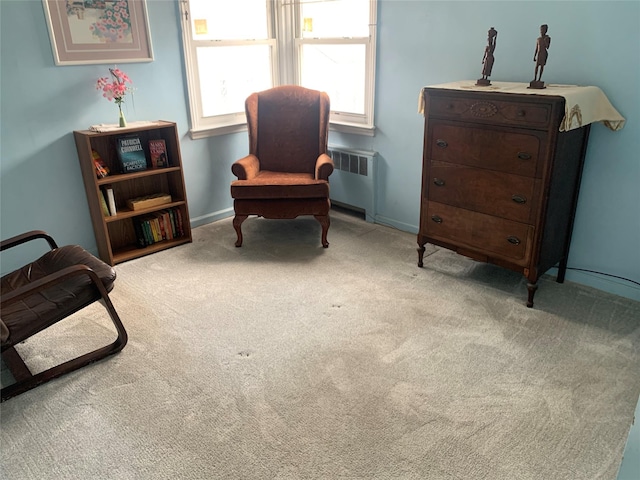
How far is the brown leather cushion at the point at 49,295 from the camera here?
6.77 feet

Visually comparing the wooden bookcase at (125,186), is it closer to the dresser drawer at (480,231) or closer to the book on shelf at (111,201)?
the book on shelf at (111,201)

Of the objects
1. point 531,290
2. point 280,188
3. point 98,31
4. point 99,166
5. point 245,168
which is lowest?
point 531,290

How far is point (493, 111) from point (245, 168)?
70.5 inches

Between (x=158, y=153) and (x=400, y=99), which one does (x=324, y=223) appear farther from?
(x=158, y=153)

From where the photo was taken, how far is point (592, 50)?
2596mm

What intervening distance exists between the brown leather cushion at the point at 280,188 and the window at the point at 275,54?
743mm

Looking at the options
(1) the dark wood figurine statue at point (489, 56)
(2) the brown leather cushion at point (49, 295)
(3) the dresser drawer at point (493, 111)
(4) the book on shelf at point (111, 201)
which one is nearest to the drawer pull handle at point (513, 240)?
(3) the dresser drawer at point (493, 111)

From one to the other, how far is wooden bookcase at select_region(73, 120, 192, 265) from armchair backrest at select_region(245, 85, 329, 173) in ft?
2.26

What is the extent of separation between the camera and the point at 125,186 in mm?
3543

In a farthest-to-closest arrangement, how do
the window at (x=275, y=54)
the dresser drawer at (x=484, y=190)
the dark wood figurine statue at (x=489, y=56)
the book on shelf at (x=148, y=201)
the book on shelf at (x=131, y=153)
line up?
1. the window at (x=275, y=54)
2. the book on shelf at (x=148, y=201)
3. the book on shelf at (x=131, y=153)
4. the dark wood figurine statue at (x=489, y=56)
5. the dresser drawer at (x=484, y=190)

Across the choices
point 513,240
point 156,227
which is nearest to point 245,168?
point 156,227

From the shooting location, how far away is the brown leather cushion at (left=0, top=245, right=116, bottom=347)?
2.06 meters

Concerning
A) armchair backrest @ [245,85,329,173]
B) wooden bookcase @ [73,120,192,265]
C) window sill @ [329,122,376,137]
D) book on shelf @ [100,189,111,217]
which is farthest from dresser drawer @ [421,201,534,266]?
book on shelf @ [100,189,111,217]

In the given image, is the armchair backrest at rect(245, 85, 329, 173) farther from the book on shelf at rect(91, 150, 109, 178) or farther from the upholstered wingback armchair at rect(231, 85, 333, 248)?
the book on shelf at rect(91, 150, 109, 178)
